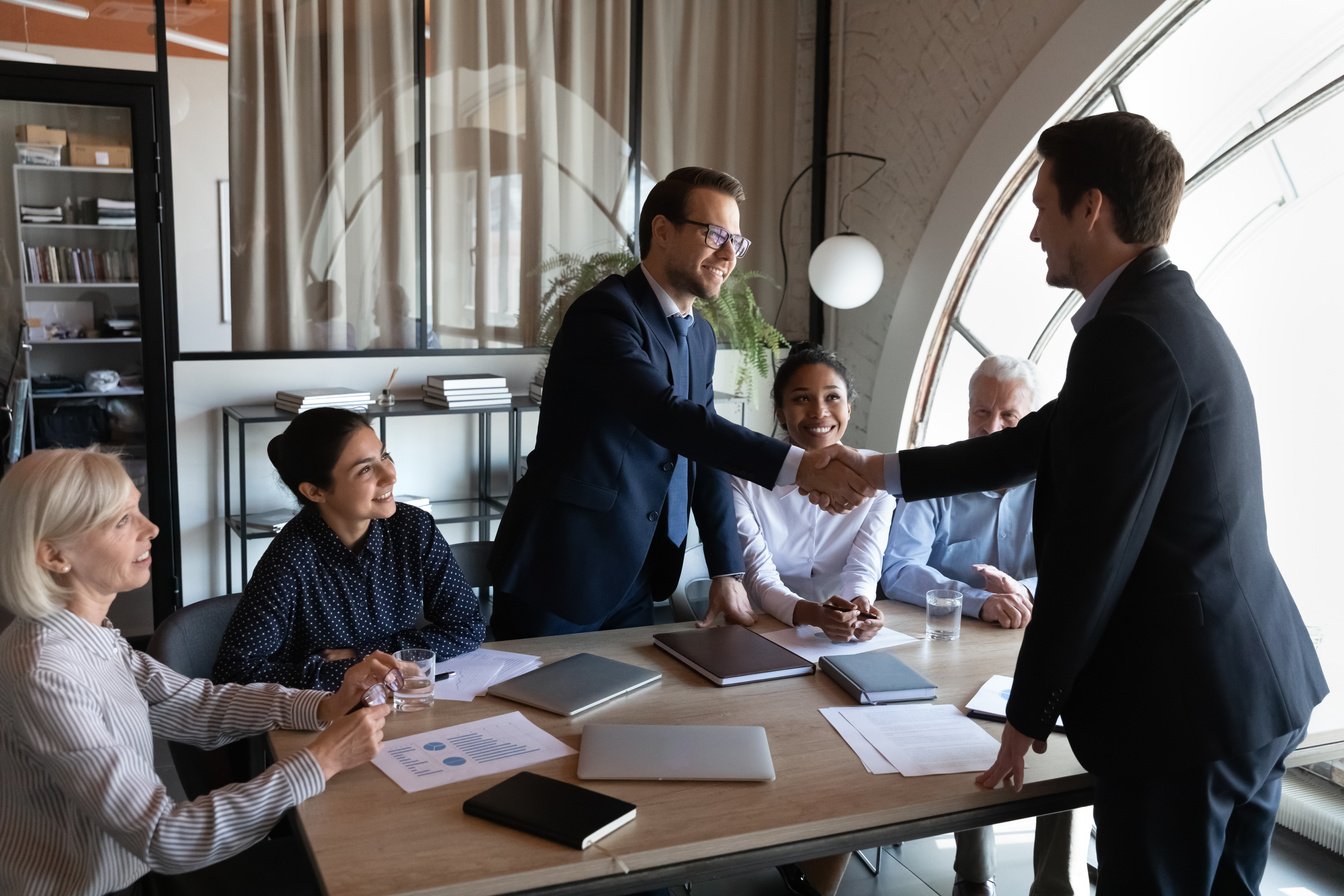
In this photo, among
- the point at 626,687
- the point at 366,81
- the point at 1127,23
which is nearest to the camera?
the point at 626,687

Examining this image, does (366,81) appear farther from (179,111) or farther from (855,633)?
(855,633)

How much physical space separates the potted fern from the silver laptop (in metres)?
3.32

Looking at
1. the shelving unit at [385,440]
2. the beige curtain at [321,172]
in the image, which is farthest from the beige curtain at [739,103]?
the shelving unit at [385,440]

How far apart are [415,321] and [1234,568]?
160 inches

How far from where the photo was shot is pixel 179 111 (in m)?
4.46

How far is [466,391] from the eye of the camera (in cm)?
476

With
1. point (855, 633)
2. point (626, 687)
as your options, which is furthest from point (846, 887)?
point (626, 687)

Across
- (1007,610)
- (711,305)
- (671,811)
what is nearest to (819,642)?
(1007,610)

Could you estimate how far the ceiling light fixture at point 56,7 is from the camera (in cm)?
421

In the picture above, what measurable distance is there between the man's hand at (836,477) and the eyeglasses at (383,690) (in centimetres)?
94

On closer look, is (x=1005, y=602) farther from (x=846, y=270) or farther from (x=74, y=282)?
(x=74, y=282)

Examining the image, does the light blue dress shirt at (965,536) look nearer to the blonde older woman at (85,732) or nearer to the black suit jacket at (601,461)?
the black suit jacket at (601,461)

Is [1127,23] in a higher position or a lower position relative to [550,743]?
higher

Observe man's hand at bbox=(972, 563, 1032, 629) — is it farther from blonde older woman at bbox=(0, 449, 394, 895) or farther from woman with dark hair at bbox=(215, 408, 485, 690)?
blonde older woman at bbox=(0, 449, 394, 895)
